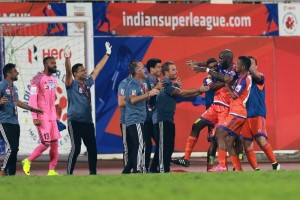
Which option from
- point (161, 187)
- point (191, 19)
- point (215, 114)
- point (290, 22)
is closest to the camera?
point (161, 187)

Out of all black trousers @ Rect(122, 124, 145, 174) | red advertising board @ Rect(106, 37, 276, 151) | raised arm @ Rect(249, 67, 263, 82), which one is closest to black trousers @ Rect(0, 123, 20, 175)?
A: black trousers @ Rect(122, 124, 145, 174)

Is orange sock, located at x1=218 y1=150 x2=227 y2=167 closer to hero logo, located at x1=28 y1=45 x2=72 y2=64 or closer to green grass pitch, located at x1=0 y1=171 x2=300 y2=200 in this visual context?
green grass pitch, located at x1=0 y1=171 x2=300 y2=200

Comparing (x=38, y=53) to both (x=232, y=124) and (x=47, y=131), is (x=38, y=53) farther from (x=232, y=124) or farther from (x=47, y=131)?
(x=232, y=124)

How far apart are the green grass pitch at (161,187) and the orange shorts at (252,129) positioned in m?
3.55

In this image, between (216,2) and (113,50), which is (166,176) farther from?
(216,2)

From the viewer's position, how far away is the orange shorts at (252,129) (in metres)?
19.8

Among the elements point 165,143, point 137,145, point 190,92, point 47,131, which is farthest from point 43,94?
point 190,92

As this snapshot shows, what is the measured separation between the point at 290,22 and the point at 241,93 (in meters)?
9.39

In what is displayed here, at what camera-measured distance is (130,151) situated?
20141 mm

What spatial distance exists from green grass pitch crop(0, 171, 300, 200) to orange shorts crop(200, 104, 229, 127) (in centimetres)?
364

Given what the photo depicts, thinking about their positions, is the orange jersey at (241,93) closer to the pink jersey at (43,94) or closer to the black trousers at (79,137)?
the black trousers at (79,137)

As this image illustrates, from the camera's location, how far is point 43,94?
19.9 meters

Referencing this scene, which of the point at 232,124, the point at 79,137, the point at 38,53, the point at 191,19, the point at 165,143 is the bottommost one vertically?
the point at 165,143

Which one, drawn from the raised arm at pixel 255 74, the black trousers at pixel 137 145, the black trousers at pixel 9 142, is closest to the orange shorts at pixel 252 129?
the raised arm at pixel 255 74
